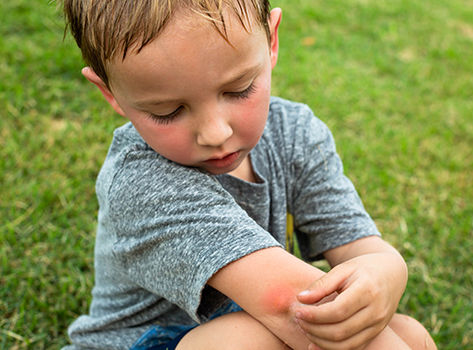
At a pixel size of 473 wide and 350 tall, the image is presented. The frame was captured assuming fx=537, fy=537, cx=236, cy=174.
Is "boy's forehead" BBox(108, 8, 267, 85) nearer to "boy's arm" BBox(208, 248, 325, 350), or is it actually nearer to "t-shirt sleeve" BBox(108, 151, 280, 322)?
"t-shirt sleeve" BBox(108, 151, 280, 322)

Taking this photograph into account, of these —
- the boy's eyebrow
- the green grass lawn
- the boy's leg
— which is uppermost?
the boy's eyebrow

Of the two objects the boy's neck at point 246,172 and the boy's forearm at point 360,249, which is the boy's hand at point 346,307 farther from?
the boy's neck at point 246,172

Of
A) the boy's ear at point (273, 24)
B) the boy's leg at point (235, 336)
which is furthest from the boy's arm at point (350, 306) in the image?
the boy's ear at point (273, 24)

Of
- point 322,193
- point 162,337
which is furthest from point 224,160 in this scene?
point 162,337

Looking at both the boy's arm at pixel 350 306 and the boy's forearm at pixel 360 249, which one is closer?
the boy's arm at pixel 350 306

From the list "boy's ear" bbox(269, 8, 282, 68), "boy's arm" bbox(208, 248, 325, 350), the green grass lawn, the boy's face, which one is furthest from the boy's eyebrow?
the green grass lawn

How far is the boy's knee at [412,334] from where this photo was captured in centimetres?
152

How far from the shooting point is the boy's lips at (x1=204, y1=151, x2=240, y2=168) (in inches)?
53.6

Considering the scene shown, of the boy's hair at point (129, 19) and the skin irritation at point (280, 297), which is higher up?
the boy's hair at point (129, 19)

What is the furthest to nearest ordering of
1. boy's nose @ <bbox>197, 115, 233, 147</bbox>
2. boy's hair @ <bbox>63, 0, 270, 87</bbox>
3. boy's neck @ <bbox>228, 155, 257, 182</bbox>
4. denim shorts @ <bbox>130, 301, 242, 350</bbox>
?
boy's neck @ <bbox>228, 155, 257, 182</bbox>, denim shorts @ <bbox>130, 301, 242, 350</bbox>, boy's nose @ <bbox>197, 115, 233, 147</bbox>, boy's hair @ <bbox>63, 0, 270, 87</bbox>

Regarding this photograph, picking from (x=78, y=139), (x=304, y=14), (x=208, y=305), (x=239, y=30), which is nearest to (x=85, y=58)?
(x=239, y=30)

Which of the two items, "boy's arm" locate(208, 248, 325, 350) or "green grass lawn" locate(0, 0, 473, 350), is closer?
"boy's arm" locate(208, 248, 325, 350)

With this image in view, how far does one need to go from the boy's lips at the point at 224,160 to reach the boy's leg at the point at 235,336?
1.25 ft

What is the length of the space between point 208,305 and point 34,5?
10.2ft
